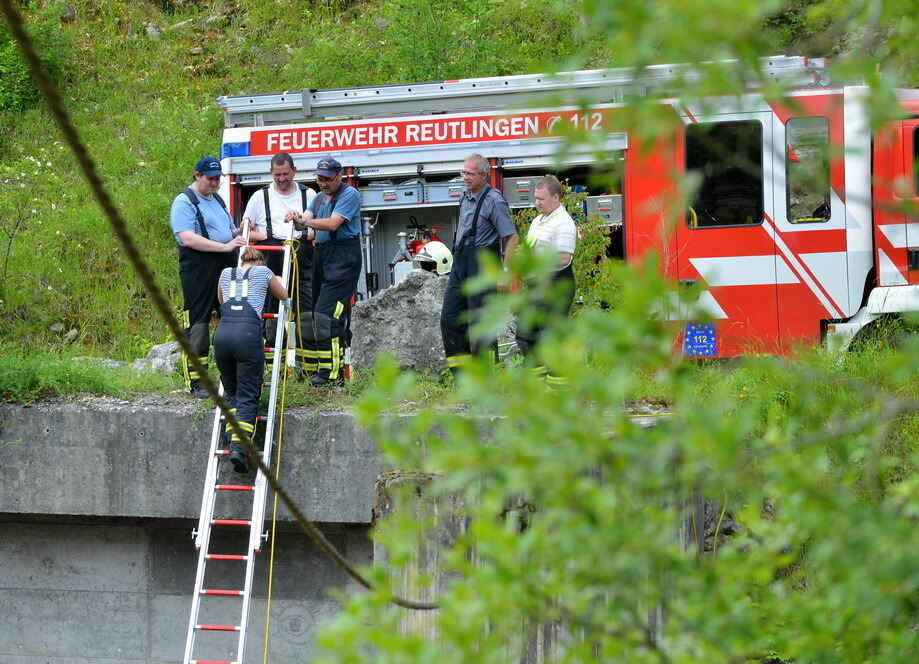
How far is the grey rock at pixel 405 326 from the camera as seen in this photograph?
8.58m

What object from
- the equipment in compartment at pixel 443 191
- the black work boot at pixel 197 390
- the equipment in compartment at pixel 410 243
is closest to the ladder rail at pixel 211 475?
the black work boot at pixel 197 390

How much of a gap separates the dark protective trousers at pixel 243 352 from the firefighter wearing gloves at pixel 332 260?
2.53 ft

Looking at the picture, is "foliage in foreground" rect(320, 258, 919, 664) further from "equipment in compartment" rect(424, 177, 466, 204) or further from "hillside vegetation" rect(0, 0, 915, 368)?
"equipment in compartment" rect(424, 177, 466, 204)

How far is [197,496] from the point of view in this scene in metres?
7.44

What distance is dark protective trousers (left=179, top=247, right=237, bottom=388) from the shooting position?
302 inches

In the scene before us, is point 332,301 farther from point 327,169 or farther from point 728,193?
point 728,193

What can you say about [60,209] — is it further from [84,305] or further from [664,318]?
[664,318]

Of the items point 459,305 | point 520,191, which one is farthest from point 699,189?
point 459,305

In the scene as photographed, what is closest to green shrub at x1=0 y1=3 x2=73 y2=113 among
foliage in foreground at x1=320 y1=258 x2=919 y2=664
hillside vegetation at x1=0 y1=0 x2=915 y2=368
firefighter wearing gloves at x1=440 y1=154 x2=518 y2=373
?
hillside vegetation at x1=0 y1=0 x2=915 y2=368

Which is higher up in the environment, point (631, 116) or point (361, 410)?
point (631, 116)

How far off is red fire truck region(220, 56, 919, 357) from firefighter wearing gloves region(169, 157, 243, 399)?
231cm

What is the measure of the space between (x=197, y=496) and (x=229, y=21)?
1183 cm

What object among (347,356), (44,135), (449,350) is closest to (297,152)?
(347,356)

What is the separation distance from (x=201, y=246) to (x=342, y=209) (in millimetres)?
962
